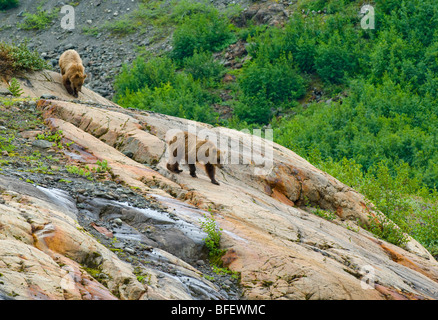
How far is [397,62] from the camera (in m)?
31.0

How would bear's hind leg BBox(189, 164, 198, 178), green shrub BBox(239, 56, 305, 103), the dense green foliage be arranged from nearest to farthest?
bear's hind leg BBox(189, 164, 198, 178) → the dense green foliage → green shrub BBox(239, 56, 305, 103)

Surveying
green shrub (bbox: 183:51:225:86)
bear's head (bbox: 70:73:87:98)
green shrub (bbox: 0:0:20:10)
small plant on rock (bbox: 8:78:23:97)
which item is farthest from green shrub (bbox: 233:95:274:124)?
green shrub (bbox: 0:0:20:10)

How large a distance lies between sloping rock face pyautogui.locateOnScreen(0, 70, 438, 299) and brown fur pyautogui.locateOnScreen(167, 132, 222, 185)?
0.60 ft

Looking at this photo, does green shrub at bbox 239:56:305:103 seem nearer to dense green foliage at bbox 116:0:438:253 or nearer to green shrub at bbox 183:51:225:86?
dense green foliage at bbox 116:0:438:253

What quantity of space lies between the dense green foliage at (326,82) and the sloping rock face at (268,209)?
972 cm

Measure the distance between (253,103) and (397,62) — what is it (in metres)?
8.32

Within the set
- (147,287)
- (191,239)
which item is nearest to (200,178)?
(191,239)

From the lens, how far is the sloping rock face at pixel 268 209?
26.8ft

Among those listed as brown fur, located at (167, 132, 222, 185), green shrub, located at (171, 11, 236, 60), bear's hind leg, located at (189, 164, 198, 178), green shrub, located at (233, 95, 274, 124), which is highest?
green shrub, located at (171, 11, 236, 60)

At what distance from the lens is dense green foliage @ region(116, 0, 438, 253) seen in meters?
26.6

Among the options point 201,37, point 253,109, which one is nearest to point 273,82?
point 253,109

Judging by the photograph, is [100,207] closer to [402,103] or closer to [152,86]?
[402,103]

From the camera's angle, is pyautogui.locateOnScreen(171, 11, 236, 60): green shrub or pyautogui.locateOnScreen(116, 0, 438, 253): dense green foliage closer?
pyautogui.locateOnScreen(116, 0, 438, 253): dense green foliage

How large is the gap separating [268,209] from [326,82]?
24.0m
